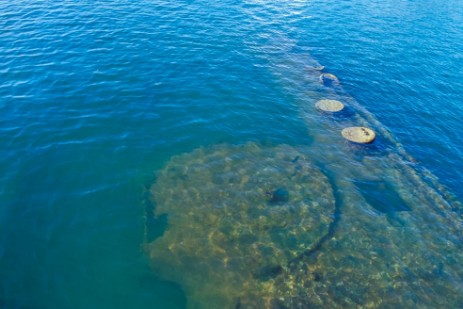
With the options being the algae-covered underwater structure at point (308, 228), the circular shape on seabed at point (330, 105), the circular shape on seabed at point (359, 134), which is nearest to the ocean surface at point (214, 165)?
the algae-covered underwater structure at point (308, 228)

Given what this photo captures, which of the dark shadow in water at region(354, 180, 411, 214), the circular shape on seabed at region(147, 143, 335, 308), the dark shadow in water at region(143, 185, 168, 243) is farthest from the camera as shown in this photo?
the dark shadow in water at region(354, 180, 411, 214)

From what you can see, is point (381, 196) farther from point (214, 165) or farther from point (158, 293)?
point (158, 293)

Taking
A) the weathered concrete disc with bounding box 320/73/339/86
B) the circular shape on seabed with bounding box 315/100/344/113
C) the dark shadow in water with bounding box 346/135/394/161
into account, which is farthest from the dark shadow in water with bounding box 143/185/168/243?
the weathered concrete disc with bounding box 320/73/339/86

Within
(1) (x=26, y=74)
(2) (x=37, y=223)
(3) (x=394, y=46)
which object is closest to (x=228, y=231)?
(2) (x=37, y=223)

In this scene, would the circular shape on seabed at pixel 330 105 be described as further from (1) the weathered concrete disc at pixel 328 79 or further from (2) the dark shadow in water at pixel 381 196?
(2) the dark shadow in water at pixel 381 196

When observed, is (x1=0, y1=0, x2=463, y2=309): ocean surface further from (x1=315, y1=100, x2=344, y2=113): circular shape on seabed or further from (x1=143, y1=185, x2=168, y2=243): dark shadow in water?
(x1=315, y1=100, x2=344, y2=113): circular shape on seabed

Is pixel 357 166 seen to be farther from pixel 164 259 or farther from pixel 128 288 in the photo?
pixel 128 288
